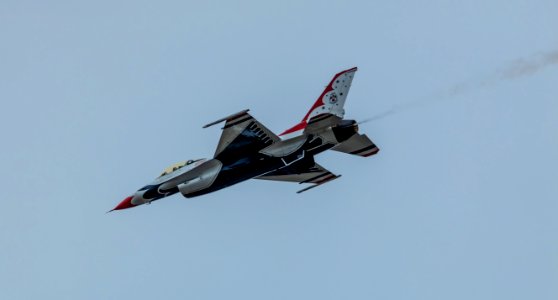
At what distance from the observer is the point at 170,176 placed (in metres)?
48.9

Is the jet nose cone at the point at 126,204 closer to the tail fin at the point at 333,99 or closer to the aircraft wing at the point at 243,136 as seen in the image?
the aircraft wing at the point at 243,136

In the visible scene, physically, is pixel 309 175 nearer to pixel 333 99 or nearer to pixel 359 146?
pixel 359 146

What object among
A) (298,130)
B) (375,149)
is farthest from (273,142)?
(375,149)

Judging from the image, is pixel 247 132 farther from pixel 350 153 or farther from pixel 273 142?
pixel 350 153

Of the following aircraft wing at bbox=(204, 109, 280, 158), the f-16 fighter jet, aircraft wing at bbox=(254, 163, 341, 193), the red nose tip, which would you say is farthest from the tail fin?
the red nose tip

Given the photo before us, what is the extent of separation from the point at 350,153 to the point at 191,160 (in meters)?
5.90

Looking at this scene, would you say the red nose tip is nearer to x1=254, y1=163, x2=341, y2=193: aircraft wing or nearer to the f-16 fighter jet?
the f-16 fighter jet

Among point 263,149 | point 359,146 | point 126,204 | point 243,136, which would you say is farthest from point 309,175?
point 126,204

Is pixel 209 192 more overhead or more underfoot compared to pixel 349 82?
more underfoot

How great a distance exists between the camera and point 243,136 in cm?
4644

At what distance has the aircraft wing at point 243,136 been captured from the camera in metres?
45.7

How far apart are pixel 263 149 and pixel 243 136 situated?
106 centimetres

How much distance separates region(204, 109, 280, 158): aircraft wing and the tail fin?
1349 mm

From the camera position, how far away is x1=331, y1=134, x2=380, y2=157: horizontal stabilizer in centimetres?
4828
